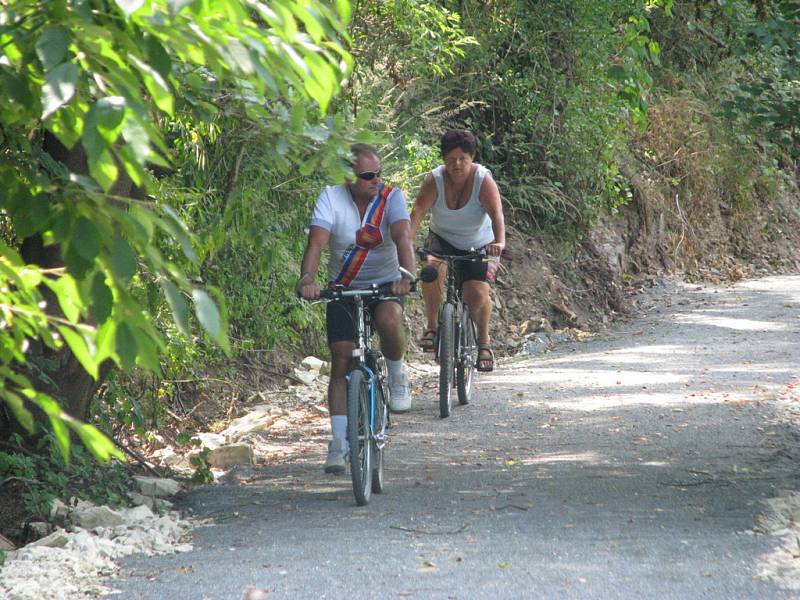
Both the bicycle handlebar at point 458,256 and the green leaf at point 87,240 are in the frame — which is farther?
the bicycle handlebar at point 458,256

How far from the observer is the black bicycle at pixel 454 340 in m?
9.58

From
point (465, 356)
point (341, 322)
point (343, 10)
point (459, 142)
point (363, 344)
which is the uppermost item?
point (459, 142)

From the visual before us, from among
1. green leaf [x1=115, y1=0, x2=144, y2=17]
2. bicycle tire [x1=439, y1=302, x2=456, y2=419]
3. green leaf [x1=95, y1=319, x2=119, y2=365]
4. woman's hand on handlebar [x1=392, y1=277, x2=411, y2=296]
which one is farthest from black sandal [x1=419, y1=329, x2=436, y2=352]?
green leaf [x1=115, y1=0, x2=144, y2=17]

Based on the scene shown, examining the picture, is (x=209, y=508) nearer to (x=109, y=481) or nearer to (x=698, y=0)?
(x=109, y=481)

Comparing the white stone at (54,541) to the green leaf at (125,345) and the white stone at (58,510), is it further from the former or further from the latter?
the green leaf at (125,345)

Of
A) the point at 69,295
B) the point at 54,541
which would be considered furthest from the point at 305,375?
the point at 69,295

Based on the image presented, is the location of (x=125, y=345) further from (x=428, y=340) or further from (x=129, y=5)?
(x=428, y=340)

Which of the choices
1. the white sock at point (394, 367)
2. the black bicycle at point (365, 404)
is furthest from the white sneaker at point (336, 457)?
the white sock at point (394, 367)

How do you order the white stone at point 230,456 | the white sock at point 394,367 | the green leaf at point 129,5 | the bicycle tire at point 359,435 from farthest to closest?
the white sock at point 394,367 < the white stone at point 230,456 < the bicycle tire at point 359,435 < the green leaf at point 129,5

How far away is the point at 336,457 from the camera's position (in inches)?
283

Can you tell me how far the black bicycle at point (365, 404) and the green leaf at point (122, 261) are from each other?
3.96 m

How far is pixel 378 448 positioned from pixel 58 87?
184 inches

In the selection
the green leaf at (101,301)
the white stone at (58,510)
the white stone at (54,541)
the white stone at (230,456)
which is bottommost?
the white stone at (230,456)

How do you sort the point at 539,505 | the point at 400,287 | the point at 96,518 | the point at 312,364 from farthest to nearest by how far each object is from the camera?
the point at 312,364, the point at 400,287, the point at 539,505, the point at 96,518
